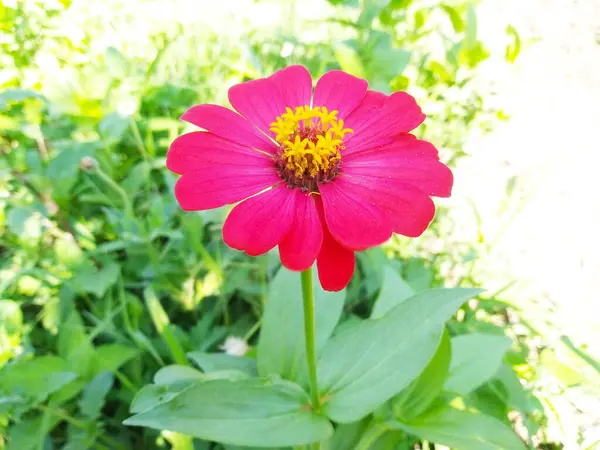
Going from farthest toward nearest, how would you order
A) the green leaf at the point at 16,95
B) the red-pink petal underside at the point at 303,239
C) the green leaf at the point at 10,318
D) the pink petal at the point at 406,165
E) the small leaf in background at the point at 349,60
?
1. the small leaf in background at the point at 349,60
2. the green leaf at the point at 16,95
3. the green leaf at the point at 10,318
4. the pink petal at the point at 406,165
5. the red-pink petal underside at the point at 303,239

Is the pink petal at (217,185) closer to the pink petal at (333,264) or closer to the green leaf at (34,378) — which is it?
the pink petal at (333,264)

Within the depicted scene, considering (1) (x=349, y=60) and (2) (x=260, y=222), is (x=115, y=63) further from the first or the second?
(2) (x=260, y=222)

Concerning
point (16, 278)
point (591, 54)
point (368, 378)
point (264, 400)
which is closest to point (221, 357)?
point (264, 400)

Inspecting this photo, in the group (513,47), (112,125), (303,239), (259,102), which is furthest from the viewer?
(513,47)

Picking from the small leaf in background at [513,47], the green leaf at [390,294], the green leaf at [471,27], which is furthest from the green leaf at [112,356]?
the small leaf in background at [513,47]

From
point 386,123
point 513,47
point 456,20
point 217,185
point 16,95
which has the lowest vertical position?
point 217,185

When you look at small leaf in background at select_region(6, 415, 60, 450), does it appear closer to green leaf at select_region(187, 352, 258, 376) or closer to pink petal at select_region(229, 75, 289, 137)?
green leaf at select_region(187, 352, 258, 376)

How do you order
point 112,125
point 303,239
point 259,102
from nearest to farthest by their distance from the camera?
point 303,239, point 259,102, point 112,125

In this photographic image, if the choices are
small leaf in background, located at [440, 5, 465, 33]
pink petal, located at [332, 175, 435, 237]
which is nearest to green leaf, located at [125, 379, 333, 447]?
pink petal, located at [332, 175, 435, 237]

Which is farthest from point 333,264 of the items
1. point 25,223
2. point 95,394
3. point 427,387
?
point 25,223
